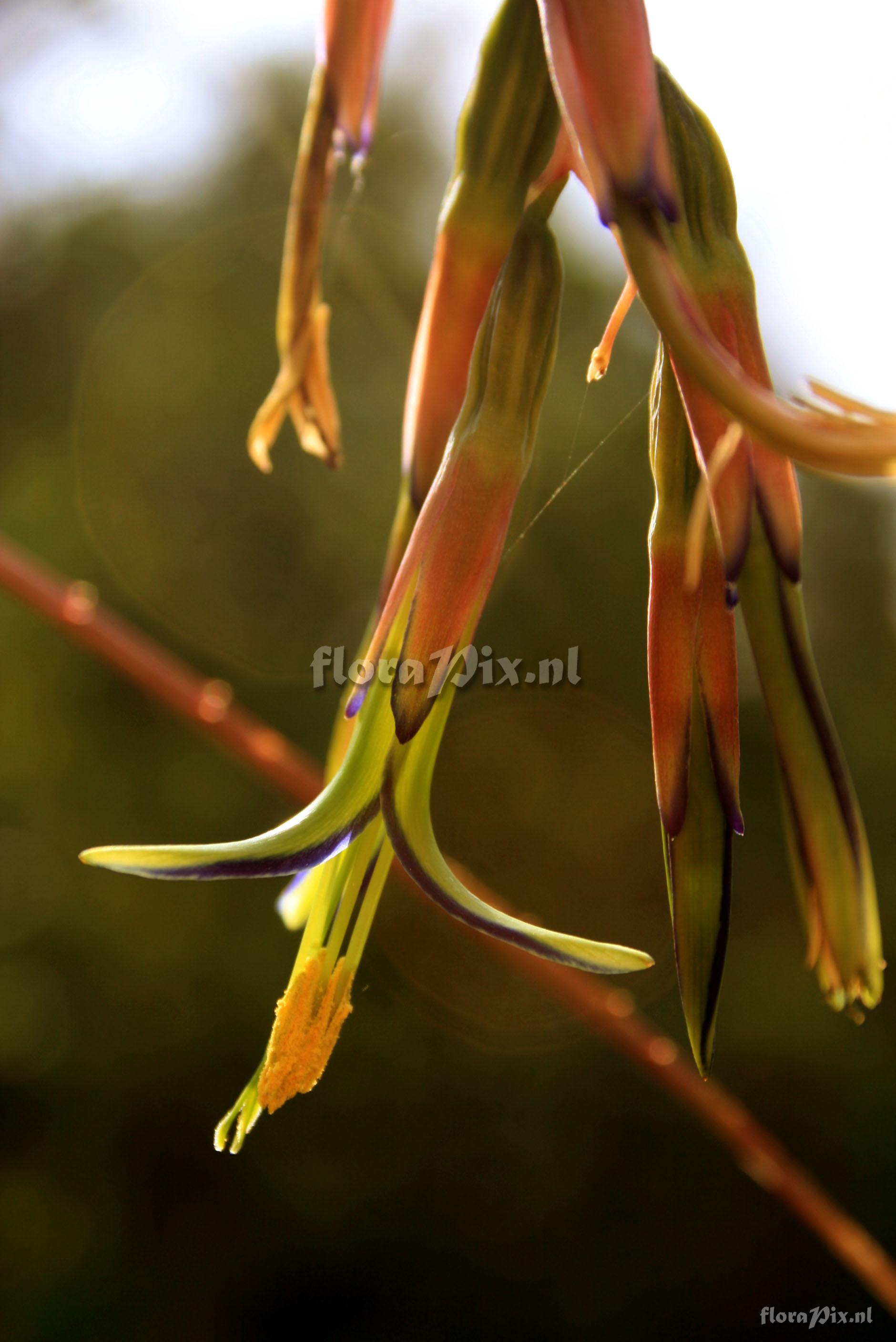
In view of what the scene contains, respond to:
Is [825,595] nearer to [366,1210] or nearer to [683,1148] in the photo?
[683,1148]

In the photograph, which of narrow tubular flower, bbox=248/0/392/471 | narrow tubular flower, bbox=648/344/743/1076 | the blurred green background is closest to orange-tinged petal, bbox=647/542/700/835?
narrow tubular flower, bbox=648/344/743/1076

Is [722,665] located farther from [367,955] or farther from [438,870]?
[367,955]

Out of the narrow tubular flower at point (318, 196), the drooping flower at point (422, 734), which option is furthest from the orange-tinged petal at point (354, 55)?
the drooping flower at point (422, 734)

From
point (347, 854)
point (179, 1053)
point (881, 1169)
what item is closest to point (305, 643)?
point (179, 1053)

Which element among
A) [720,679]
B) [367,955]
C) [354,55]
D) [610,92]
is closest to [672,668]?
[720,679]

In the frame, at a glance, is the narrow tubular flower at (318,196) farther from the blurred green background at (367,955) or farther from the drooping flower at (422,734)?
the blurred green background at (367,955)
